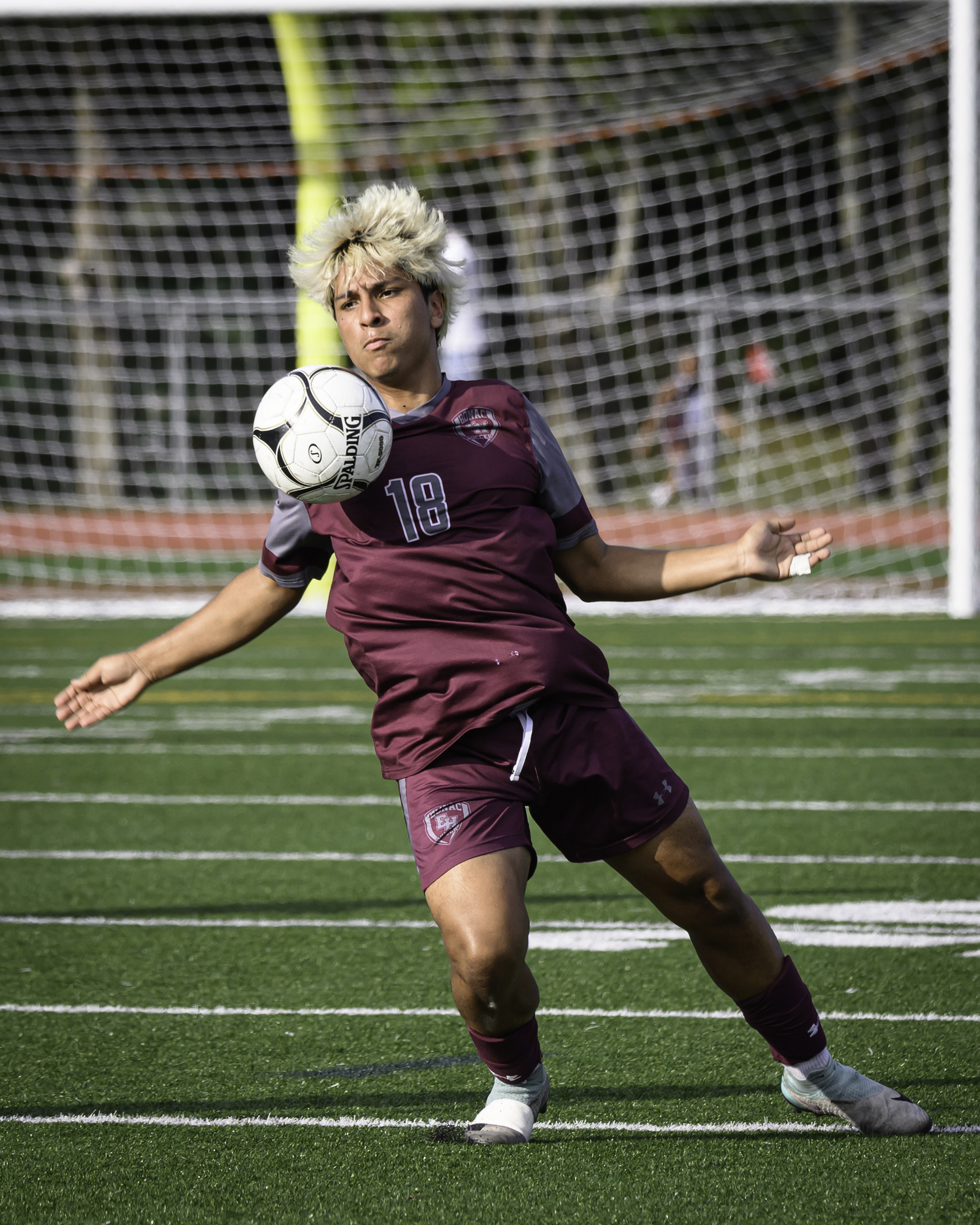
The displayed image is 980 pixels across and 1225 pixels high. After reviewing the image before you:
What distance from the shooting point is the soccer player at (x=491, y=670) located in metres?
2.95

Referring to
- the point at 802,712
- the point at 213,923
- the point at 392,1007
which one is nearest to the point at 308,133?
the point at 802,712

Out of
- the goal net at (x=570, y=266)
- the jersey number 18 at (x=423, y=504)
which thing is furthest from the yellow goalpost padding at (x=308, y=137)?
the jersey number 18 at (x=423, y=504)

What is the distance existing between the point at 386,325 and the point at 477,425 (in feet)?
0.87

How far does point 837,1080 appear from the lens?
3.09 metres

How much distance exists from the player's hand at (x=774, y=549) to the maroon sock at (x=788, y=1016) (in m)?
0.77

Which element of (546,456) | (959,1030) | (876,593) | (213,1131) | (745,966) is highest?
(546,456)

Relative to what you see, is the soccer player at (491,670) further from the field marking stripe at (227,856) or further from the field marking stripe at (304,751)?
the field marking stripe at (304,751)

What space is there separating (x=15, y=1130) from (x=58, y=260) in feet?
72.4

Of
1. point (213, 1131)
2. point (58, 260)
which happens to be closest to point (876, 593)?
point (213, 1131)

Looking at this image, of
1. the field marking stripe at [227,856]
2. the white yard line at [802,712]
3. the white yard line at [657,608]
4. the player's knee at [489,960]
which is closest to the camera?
the player's knee at [489,960]

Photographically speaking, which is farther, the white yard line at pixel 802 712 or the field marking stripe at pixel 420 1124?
the white yard line at pixel 802 712

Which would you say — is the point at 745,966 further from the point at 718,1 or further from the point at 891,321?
the point at 891,321

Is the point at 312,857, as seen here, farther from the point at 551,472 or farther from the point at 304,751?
the point at 551,472

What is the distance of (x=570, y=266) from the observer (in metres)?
19.7
